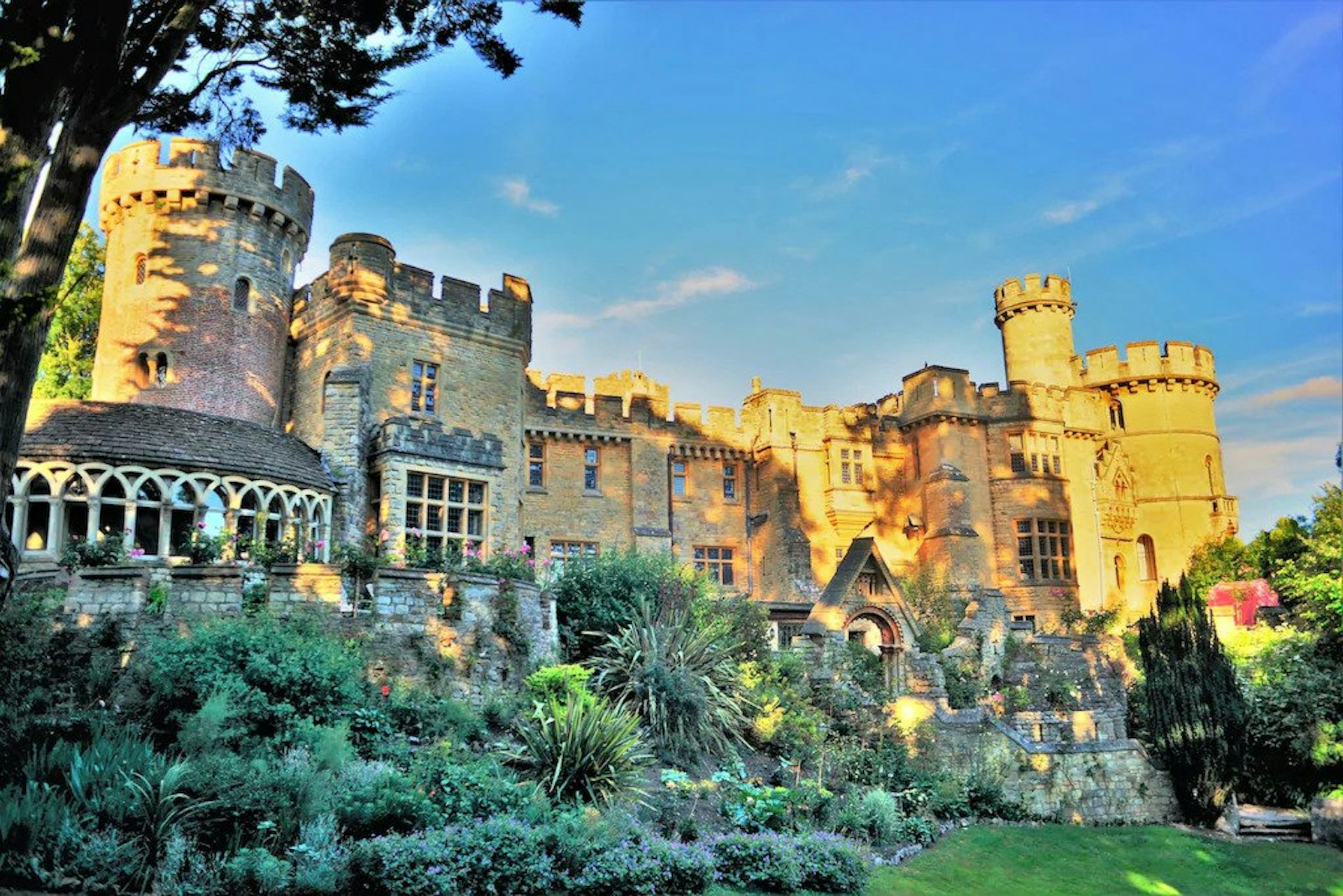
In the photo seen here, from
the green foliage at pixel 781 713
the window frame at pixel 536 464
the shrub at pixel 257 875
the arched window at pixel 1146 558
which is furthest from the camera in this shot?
the arched window at pixel 1146 558

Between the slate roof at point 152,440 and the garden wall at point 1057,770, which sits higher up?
the slate roof at point 152,440

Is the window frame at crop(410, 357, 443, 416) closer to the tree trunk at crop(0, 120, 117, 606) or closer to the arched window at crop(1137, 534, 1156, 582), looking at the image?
the tree trunk at crop(0, 120, 117, 606)

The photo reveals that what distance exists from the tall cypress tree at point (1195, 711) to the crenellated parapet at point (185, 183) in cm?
2397

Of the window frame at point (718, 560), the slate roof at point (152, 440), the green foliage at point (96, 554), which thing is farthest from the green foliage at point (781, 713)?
the window frame at point (718, 560)

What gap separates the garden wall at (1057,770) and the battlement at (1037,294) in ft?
79.4

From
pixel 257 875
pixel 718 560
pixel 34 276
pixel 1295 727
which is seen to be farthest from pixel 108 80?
pixel 718 560

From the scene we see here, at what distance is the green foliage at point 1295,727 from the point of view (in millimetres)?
20453

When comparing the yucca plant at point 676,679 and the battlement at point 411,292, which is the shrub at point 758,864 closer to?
the yucca plant at point 676,679

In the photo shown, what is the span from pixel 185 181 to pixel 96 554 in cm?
1267

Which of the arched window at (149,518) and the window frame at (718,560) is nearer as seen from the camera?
the arched window at (149,518)

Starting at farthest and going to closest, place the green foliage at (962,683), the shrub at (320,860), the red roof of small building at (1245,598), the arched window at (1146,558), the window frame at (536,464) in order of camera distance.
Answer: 1. the arched window at (1146,558)
2. the window frame at (536,464)
3. the red roof of small building at (1245,598)
4. the green foliage at (962,683)
5. the shrub at (320,860)

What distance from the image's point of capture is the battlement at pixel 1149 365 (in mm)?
41188

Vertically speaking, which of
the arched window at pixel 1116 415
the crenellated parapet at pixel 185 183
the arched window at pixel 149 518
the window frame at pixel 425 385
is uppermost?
the crenellated parapet at pixel 185 183

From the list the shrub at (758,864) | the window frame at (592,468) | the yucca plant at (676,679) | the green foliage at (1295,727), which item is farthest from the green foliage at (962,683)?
the window frame at (592,468)
